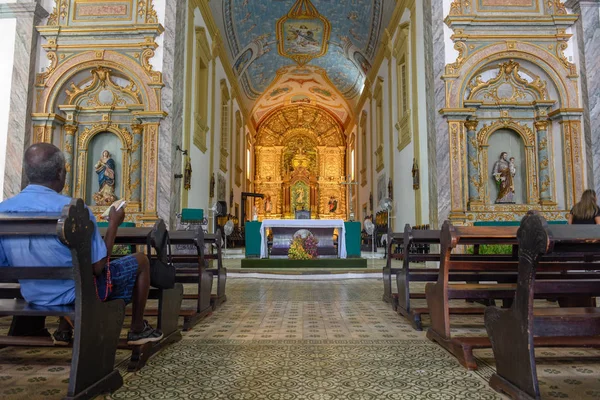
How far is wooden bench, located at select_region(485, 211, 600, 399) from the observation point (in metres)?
1.83

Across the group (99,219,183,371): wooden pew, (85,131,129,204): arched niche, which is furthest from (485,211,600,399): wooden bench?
(85,131,129,204): arched niche

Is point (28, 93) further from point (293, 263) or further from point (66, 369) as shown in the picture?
point (66, 369)

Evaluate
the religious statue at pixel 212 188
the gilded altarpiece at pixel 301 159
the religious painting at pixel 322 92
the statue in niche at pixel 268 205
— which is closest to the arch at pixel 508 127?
the religious statue at pixel 212 188

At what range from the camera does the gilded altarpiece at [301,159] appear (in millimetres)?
24733

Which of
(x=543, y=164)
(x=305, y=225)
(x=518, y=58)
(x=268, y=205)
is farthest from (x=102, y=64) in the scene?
(x=268, y=205)

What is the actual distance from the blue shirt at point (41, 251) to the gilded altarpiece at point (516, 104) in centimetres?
791

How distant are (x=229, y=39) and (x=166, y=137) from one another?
22.2 ft

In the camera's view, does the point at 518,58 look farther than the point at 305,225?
No

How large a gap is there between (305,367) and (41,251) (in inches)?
58.5

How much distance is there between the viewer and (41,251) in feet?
6.55

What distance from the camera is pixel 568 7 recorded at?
9297mm

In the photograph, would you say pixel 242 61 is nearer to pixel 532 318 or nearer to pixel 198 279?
pixel 198 279

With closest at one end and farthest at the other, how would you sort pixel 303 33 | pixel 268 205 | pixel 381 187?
pixel 381 187, pixel 303 33, pixel 268 205

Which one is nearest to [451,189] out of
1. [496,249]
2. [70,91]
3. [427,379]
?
[496,249]
